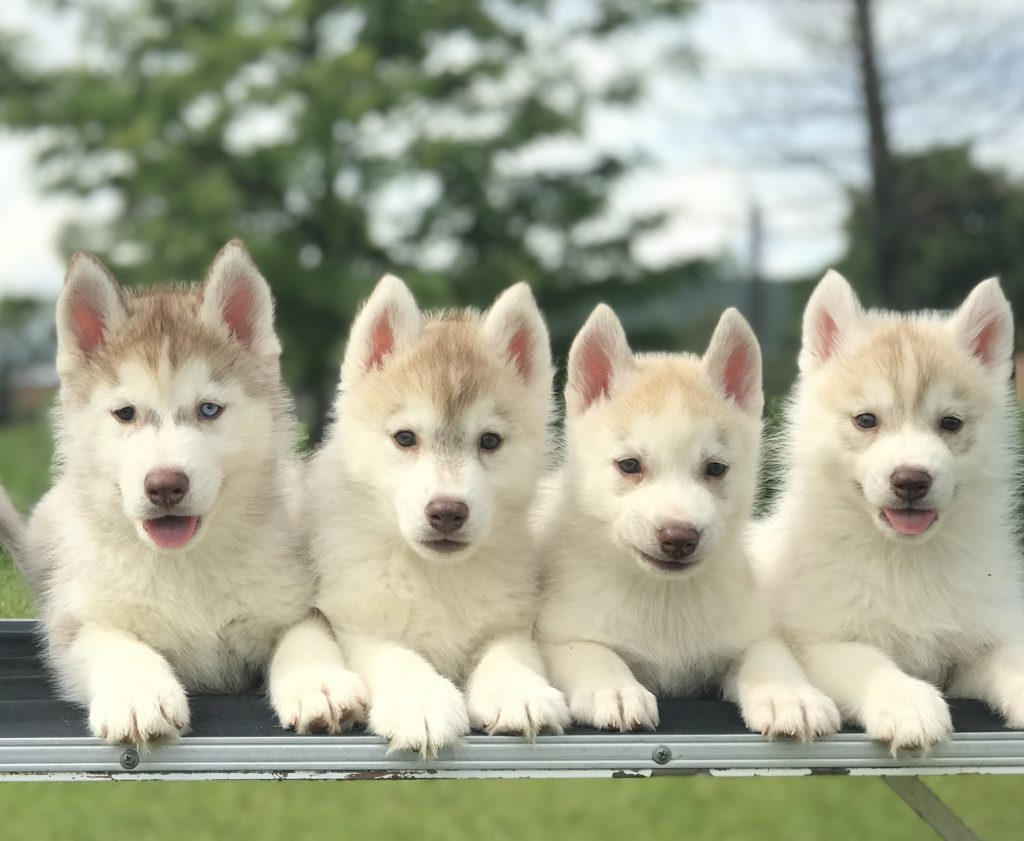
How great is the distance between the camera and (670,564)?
3.25 metres

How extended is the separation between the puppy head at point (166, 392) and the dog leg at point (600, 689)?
3.47ft

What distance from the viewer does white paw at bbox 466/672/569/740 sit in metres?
2.96

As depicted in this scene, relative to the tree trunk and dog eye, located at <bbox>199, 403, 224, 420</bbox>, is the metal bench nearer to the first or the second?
dog eye, located at <bbox>199, 403, 224, 420</bbox>

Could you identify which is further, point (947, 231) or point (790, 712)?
point (947, 231)

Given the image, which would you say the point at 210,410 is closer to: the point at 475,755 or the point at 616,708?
the point at 475,755

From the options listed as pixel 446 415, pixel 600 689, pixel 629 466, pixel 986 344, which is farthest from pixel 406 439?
pixel 986 344

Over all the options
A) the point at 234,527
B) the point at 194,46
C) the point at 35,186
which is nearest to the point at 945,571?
the point at 234,527

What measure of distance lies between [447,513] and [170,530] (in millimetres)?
765

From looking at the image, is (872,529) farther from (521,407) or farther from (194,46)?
(194,46)

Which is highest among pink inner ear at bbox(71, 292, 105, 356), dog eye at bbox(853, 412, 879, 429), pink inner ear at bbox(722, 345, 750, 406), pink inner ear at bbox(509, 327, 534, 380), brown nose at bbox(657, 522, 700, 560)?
pink inner ear at bbox(71, 292, 105, 356)

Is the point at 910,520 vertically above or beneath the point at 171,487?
beneath

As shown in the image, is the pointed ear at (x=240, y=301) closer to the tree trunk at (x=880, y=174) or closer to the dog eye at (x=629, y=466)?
the dog eye at (x=629, y=466)

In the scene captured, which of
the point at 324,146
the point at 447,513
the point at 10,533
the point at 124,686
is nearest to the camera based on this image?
the point at 124,686

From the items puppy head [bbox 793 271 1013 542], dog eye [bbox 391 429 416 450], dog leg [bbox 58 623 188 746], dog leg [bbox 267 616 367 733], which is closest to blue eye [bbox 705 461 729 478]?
puppy head [bbox 793 271 1013 542]
